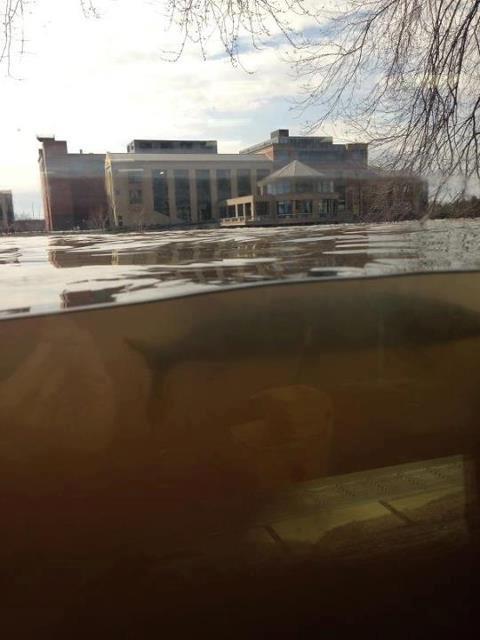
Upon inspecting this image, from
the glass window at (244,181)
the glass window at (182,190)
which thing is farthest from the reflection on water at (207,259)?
the glass window at (244,181)

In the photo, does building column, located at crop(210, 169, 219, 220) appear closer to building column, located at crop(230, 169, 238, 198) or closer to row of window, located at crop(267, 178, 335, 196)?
building column, located at crop(230, 169, 238, 198)

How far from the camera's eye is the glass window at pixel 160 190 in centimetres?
410

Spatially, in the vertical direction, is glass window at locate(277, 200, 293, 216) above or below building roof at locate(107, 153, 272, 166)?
below

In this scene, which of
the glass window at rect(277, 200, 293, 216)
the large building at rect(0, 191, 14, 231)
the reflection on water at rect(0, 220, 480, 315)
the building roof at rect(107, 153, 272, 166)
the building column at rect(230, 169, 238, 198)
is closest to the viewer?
the reflection on water at rect(0, 220, 480, 315)

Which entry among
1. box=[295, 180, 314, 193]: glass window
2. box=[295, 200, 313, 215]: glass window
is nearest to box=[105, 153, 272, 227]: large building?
box=[295, 180, 314, 193]: glass window

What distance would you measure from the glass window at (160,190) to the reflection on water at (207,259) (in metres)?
0.43

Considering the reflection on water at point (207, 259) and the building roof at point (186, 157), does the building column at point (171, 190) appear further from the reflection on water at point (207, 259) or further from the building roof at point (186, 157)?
the reflection on water at point (207, 259)

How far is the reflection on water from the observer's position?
9.65 feet

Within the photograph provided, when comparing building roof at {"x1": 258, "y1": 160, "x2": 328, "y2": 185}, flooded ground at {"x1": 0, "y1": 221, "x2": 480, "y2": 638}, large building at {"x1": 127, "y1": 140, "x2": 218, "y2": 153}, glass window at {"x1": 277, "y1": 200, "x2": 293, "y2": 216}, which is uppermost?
large building at {"x1": 127, "y1": 140, "x2": 218, "y2": 153}

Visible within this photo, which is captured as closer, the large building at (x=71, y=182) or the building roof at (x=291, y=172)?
the building roof at (x=291, y=172)

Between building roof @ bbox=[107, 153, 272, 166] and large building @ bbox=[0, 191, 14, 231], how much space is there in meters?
0.87

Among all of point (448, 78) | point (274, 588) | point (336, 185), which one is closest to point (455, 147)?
point (448, 78)

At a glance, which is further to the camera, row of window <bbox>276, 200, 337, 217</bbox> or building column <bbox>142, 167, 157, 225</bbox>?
row of window <bbox>276, 200, 337, 217</bbox>

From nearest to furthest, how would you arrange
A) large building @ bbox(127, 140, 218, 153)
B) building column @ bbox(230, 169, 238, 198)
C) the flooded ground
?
the flooded ground, large building @ bbox(127, 140, 218, 153), building column @ bbox(230, 169, 238, 198)
